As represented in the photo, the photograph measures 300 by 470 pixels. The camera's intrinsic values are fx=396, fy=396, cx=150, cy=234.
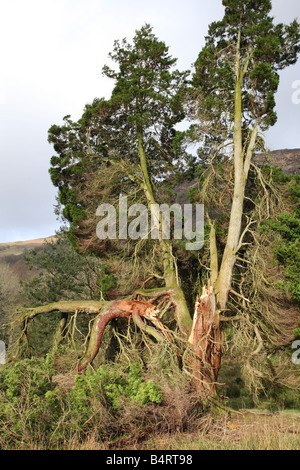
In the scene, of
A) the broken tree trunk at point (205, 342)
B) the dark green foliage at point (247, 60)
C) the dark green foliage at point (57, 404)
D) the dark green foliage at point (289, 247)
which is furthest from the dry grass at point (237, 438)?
the dark green foliage at point (247, 60)

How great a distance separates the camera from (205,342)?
29.7 feet

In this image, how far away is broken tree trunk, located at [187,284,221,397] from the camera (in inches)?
345

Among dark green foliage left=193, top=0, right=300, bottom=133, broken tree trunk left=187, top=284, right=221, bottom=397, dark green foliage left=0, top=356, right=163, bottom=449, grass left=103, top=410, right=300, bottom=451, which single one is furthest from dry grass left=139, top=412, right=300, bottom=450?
dark green foliage left=193, top=0, right=300, bottom=133

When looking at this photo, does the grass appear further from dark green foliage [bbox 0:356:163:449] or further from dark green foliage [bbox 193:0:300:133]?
dark green foliage [bbox 193:0:300:133]

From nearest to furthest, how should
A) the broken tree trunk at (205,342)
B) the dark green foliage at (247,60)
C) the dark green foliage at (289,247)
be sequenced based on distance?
the broken tree trunk at (205,342)
the dark green foliage at (289,247)
the dark green foliage at (247,60)

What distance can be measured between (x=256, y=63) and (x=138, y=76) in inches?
149

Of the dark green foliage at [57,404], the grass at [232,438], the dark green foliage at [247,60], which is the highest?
the dark green foliage at [247,60]

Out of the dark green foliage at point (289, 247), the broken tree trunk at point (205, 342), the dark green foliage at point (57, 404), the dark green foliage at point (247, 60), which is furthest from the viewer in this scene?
the dark green foliage at point (247, 60)

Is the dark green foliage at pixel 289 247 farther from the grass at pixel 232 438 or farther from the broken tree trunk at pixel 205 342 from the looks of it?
the grass at pixel 232 438

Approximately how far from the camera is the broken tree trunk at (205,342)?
8.77 metres

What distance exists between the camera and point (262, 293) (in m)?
10.3

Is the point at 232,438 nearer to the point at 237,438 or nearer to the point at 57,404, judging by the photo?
the point at 237,438

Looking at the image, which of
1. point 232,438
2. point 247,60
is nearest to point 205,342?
point 232,438
